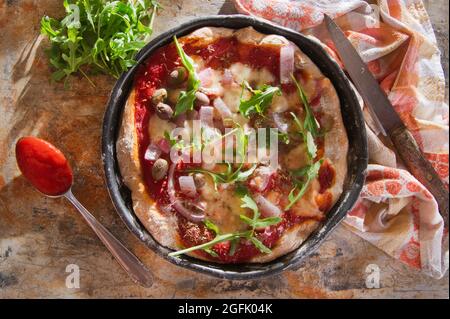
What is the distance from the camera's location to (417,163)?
3.58 metres

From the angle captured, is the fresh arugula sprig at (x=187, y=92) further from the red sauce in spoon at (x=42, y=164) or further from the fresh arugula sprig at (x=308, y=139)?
the red sauce in spoon at (x=42, y=164)

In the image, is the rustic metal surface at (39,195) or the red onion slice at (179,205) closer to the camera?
the red onion slice at (179,205)

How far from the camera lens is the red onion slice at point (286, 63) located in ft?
11.0

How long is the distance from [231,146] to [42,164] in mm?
1061

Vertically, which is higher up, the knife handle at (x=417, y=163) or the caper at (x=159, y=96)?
the caper at (x=159, y=96)

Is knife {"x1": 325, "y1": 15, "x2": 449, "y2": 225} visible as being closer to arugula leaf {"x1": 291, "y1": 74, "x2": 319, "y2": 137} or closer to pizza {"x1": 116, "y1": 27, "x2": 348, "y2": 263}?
pizza {"x1": 116, "y1": 27, "x2": 348, "y2": 263}

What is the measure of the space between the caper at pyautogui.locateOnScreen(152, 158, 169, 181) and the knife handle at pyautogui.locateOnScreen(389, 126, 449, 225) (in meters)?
1.41

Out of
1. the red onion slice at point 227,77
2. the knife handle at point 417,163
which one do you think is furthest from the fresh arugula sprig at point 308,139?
the knife handle at point 417,163

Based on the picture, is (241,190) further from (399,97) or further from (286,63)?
(399,97)

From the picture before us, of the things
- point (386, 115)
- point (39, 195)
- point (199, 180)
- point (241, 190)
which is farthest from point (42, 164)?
point (386, 115)

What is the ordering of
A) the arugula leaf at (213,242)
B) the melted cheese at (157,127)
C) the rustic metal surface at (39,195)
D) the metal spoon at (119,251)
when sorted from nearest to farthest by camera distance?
the arugula leaf at (213,242) < the melted cheese at (157,127) < the metal spoon at (119,251) < the rustic metal surface at (39,195)

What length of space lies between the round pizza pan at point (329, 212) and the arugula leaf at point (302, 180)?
0.78 ft

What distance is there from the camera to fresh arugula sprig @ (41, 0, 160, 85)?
3.25 meters

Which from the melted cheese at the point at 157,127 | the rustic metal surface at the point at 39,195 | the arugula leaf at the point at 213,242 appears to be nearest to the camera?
the arugula leaf at the point at 213,242
